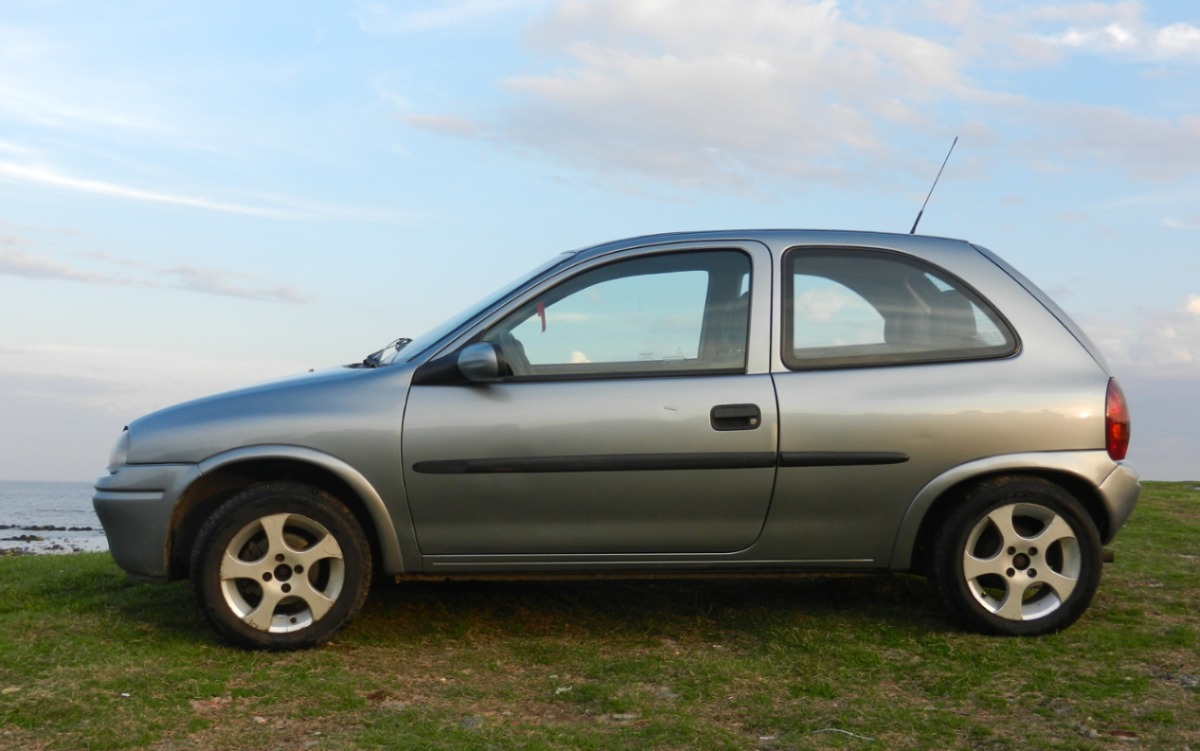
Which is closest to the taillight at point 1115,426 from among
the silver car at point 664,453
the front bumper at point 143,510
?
the silver car at point 664,453

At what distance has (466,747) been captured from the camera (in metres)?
3.63

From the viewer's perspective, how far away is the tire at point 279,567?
15.7 feet

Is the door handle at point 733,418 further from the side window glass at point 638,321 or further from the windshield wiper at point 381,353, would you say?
the windshield wiper at point 381,353

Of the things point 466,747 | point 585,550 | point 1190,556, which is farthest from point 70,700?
point 1190,556

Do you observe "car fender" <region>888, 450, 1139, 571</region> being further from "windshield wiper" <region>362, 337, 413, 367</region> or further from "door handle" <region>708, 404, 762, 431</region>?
"windshield wiper" <region>362, 337, 413, 367</region>

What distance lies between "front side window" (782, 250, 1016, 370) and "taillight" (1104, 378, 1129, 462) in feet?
1.54

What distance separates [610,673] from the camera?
4516 millimetres

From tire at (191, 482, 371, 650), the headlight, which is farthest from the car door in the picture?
the headlight

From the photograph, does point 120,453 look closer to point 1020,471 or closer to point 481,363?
point 481,363

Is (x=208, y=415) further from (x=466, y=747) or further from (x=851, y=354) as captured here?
(x=851, y=354)

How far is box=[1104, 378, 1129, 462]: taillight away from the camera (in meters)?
4.94

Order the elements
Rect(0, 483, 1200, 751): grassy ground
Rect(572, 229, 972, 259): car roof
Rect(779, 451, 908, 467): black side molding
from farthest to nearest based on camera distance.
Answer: Rect(572, 229, 972, 259): car roof, Rect(779, 451, 908, 467): black side molding, Rect(0, 483, 1200, 751): grassy ground

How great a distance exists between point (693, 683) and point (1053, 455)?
191 cm

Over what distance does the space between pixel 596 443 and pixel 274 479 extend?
1.49m
